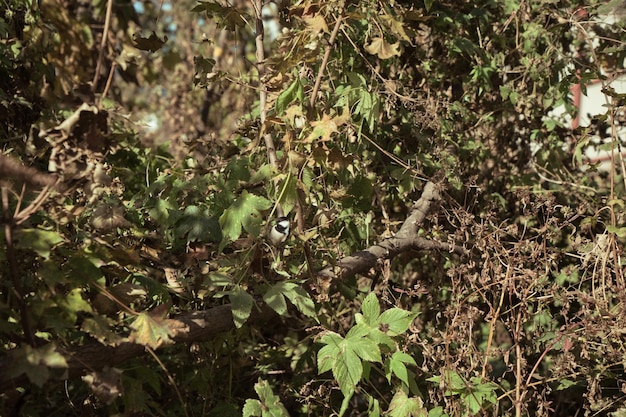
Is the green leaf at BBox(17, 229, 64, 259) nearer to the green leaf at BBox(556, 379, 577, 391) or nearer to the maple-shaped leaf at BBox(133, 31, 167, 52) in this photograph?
the maple-shaped leaf at BBox(133, 31, 167, 52)

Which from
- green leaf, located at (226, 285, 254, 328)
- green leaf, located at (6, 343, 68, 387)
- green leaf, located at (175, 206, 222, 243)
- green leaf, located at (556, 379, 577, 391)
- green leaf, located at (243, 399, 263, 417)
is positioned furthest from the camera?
green leaf, located at (556, 379, 577, 391)

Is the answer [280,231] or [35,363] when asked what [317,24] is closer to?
[280,231]

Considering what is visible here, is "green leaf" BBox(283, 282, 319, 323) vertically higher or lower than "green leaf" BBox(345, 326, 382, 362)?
higher

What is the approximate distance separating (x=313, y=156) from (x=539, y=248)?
0.94 metres

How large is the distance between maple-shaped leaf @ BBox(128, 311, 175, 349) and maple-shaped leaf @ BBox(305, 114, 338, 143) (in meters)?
0.75

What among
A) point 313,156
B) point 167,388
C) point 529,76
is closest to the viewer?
point 313,156

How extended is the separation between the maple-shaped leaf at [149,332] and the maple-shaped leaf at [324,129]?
75cm

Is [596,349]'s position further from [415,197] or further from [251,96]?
[251,96]

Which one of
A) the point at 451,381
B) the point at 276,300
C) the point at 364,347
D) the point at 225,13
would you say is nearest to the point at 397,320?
the point at 364,347

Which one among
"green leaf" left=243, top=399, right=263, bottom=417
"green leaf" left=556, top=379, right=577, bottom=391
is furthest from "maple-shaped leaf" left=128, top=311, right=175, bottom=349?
"green leaf" left=556, top=379, right=577, bottom=391

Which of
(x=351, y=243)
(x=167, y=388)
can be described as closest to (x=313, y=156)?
(x=351, y=243)

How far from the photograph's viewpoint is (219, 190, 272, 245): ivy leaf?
2.28m

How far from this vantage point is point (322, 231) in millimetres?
2777

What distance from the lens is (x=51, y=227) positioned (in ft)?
6.39
